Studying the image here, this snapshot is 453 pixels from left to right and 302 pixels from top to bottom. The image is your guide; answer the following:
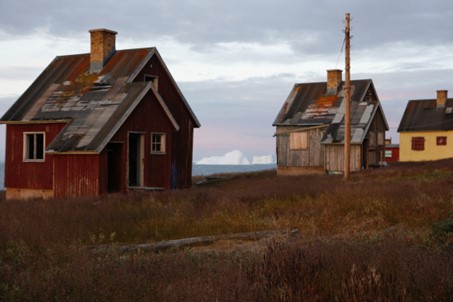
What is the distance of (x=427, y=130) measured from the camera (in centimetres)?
5762

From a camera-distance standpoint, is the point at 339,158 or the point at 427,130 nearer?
the point at 339,158

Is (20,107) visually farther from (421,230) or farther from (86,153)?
(421,230)

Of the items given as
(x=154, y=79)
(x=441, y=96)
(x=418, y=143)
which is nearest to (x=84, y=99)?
(x=154, y=79)

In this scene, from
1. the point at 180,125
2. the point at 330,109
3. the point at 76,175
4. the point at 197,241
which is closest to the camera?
the point at 197,241

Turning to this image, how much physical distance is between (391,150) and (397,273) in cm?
6512

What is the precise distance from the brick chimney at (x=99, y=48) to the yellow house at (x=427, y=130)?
38388 millimetres

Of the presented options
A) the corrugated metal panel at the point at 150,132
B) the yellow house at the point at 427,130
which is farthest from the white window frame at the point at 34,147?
the yellow house at the point at 427,130

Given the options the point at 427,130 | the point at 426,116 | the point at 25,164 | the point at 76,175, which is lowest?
the point at 76,175

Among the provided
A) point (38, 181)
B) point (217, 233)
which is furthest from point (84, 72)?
point (217, 233)

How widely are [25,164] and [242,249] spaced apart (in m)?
18.2

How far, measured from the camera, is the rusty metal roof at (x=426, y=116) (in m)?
56.9

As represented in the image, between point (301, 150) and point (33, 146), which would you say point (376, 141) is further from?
point (33, 146)

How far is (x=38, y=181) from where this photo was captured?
85.3ft

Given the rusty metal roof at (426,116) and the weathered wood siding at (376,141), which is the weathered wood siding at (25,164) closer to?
the weathered wood siding at (376,141)
